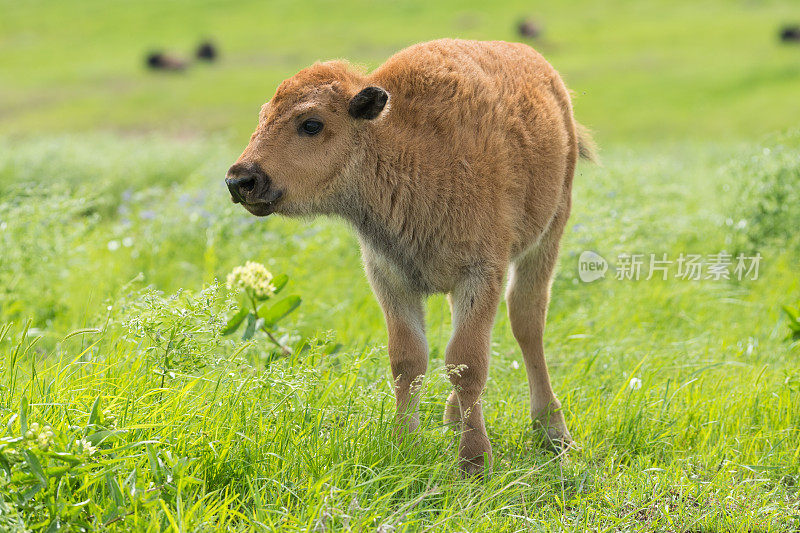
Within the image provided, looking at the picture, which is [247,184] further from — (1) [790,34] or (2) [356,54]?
(1) [790,34]

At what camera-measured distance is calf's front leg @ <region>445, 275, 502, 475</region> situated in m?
4.20

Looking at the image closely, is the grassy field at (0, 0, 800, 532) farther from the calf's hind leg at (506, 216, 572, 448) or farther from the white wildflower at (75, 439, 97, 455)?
the calf's hind leg at (506, 216, 572, 448)

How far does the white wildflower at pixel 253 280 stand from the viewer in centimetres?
486

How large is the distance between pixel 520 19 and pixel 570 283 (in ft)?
135

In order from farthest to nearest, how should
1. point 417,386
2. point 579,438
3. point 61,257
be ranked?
1. point 61,257
2. point 579,438
3. point 417,386

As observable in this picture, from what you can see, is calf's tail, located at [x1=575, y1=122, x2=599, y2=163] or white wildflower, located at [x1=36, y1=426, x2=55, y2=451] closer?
white wildflower, located at [x1=36, y1=426, x2=55, y2=451]

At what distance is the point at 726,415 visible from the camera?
4891 millimetres

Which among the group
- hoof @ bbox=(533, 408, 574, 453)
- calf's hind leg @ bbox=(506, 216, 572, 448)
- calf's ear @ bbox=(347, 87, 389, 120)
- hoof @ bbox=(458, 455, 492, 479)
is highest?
calf's ear @ bbox=(347, 87, 389, 120)

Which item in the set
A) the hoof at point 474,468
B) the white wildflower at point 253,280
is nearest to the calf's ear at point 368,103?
the white wildflower at point 253,280

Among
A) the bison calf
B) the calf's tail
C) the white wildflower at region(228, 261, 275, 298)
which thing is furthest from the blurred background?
the bison calf

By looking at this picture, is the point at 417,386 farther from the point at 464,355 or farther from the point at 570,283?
the point at 570,283

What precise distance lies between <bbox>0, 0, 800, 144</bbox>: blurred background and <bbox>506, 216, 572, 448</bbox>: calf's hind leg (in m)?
18.5

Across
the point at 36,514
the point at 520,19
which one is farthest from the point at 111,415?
the point at 520,19

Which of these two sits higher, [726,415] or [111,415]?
[111,415]
